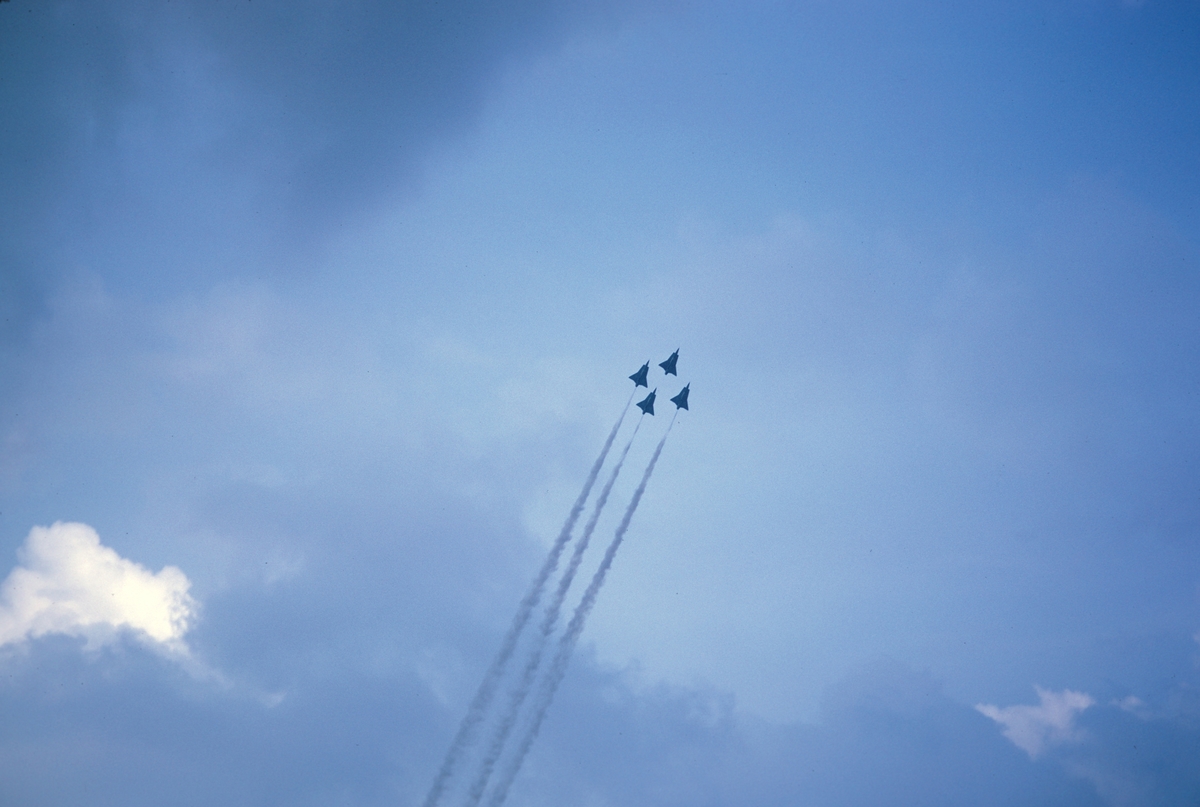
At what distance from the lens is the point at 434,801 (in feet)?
236

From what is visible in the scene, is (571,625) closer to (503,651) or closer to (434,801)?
(503,651)

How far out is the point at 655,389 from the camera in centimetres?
8138

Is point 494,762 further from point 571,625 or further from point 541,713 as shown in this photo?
point 571,625

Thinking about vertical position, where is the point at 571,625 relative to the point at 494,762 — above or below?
above

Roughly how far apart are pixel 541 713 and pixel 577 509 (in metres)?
19.2

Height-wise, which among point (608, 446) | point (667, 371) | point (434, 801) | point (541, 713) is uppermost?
point (667, 371)

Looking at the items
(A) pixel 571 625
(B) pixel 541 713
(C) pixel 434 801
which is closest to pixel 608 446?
(A) pixel 571 625

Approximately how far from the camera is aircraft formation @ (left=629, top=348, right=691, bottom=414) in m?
80.9

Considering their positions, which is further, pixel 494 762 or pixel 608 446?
pixel 608 446

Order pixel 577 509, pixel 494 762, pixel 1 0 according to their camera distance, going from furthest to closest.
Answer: pixel 577 509
pixel 494 762
pixel 1 0

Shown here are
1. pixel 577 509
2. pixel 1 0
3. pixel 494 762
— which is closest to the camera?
pixel 1 0

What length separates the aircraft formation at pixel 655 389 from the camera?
266 ft

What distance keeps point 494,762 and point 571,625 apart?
1383cm

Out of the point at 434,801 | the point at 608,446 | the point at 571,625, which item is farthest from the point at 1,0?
the point at 434,801
